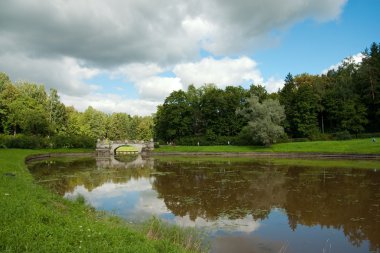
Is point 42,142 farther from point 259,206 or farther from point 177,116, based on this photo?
point 259,206

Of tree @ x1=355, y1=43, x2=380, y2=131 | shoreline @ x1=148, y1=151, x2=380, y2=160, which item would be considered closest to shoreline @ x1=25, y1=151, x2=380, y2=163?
shoreline @ x1=148, y1=151, x2=380, y2=160

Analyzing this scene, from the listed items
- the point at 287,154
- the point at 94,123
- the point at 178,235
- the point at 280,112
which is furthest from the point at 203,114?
the point at 178,235

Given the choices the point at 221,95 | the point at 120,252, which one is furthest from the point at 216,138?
the point at 120,252

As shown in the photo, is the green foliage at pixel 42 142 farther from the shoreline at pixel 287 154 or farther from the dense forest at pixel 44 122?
the shoreline at pixel 287 154

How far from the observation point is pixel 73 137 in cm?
7006

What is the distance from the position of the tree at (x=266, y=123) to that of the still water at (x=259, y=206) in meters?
28.2

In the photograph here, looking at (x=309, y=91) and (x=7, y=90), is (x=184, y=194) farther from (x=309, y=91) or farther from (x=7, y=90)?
(x=7, y=90)

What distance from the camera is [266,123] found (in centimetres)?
5956

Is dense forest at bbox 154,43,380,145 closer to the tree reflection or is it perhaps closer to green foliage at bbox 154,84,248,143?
green foliage at bbox 154,84,248,143

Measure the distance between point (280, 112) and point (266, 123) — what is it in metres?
4.63

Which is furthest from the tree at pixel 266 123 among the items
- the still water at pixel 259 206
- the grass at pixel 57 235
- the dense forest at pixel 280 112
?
the grass at pixel 57 235

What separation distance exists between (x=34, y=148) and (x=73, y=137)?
370 inches

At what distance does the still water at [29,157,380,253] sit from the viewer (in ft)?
40.5

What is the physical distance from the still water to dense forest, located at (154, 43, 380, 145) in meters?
33.0
